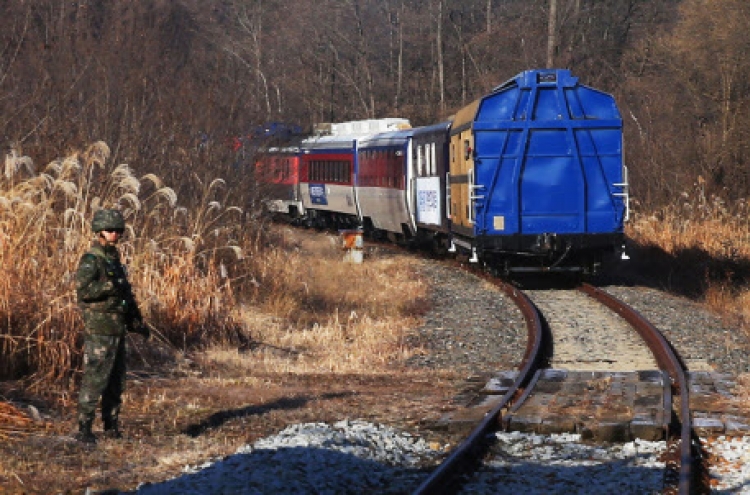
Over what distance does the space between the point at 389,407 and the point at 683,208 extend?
18058 millimetres

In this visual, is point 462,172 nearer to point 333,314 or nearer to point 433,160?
point 433,160

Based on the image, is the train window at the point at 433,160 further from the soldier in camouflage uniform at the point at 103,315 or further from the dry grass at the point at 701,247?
the soldier in camouflage uniform at the point at 103,315

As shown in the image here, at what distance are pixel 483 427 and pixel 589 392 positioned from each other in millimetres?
2106

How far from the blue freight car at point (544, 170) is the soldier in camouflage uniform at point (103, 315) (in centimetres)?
1235

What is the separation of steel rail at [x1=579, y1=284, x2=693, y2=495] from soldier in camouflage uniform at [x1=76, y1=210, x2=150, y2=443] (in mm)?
3825

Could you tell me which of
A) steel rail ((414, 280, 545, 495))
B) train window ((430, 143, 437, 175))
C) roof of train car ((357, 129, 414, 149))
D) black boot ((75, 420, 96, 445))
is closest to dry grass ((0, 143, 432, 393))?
steel rail ((414, 280, 545, 495))

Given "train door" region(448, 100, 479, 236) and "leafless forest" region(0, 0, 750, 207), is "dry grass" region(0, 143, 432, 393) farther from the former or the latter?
"train door" region(448, 100, 479, 236)

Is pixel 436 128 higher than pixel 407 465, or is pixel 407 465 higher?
pixel 436 128

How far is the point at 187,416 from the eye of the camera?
931 cm

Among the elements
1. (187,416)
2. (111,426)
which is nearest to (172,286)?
(187,416)

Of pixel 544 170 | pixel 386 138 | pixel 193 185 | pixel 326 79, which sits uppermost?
pixel 326 79

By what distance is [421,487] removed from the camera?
6941 millimetres

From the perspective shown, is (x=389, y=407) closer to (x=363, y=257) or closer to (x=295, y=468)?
(x=295, y=468)

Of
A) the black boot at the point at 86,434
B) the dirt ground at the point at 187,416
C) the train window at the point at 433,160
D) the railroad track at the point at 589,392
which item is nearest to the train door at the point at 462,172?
the train window at the point at 433,160
